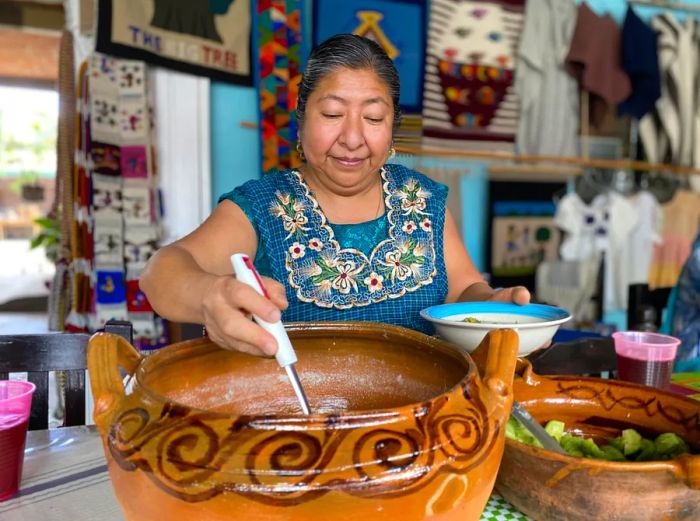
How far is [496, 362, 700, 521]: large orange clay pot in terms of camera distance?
58 centimetres

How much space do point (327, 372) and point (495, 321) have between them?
1.30 ft

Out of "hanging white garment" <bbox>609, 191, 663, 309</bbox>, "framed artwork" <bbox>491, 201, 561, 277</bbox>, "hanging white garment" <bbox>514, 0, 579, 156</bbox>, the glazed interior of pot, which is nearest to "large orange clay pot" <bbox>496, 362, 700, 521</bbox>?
the glazed interior of pot

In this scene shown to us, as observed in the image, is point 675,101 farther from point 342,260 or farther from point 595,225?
point 342,260

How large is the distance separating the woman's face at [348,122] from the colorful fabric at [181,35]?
2069 mm

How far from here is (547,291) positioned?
408 centimetres

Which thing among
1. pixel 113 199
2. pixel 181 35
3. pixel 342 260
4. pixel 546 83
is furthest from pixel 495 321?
pixel 546 83

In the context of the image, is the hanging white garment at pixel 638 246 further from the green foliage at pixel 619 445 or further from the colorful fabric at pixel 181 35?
the green foliage at pixel 619 445

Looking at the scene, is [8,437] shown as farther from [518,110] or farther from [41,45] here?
[41,45]

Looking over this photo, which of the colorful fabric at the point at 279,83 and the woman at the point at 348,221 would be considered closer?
the woman at the point at 348,221

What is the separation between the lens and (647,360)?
1.14 metres

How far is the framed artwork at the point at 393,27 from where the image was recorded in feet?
10.8

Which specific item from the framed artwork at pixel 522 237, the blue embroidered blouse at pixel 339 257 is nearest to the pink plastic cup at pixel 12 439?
the blue embroidered blouse at pixel 339 257

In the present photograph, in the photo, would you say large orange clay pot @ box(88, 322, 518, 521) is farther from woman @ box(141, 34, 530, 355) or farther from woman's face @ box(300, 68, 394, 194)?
woman's face @ box(300, 68, 394, 194)

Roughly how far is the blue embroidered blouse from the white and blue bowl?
30 centimetres
